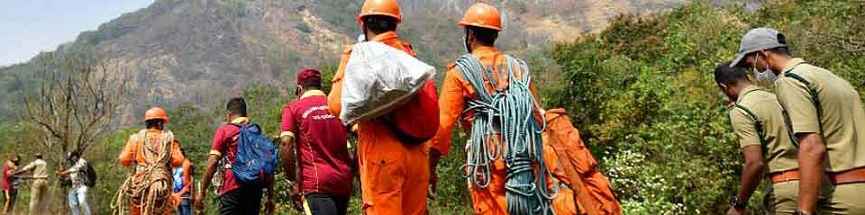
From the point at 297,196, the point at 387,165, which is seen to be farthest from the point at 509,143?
the point at 297,196

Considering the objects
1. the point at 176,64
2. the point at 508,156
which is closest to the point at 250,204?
the point at 508,156

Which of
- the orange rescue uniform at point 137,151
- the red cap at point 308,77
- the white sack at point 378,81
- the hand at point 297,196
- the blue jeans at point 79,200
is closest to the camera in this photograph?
the white sack at point 378,81

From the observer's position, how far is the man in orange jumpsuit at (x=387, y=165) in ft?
13.4

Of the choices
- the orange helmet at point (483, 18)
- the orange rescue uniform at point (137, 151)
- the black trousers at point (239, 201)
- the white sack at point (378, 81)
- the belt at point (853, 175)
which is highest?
the orange helmet at point (483, 18)

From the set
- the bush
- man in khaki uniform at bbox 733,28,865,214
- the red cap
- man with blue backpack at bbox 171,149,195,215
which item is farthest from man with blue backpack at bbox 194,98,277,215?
the bush

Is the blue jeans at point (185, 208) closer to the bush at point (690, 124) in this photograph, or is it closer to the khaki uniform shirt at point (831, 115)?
the bush at point (690, 124)

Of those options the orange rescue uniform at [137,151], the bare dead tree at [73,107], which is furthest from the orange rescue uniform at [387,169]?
the bare dead tree at [73,107]

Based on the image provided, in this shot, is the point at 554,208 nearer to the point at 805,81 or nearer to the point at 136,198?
the point at 805,81

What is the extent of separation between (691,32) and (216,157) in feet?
61.4

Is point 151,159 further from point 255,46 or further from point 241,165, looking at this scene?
point 255,46

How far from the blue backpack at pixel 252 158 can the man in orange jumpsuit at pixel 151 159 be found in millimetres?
1597

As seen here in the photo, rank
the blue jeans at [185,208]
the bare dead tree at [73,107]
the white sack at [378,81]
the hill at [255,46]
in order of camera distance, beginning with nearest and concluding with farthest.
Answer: the white sack at [378,81]
the blue jeans at [185,208]
the bare dead tree at [73,107]
the hill at [255,46]

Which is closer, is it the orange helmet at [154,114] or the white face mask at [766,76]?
the white face mask at [766,76]

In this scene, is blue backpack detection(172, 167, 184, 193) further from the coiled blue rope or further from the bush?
the coiled blue rope
